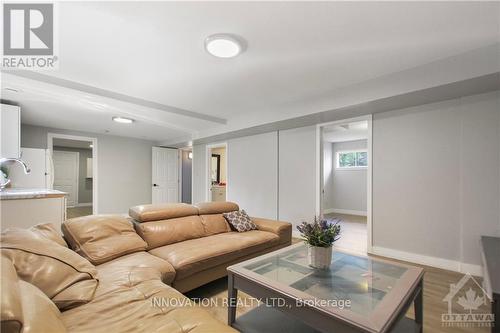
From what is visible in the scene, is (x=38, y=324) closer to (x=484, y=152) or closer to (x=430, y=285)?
(x=430, y=285)

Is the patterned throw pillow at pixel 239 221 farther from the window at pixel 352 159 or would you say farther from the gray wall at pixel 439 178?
the window at pixel 352 159

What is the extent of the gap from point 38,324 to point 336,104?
3.44 meters

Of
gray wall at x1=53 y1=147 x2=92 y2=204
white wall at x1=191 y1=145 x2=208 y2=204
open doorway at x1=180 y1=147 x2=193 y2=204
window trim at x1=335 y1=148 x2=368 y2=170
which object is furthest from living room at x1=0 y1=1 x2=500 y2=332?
gray wall at x1=53 y1=147 x2=92 y2=204

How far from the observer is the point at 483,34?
196 centimetres

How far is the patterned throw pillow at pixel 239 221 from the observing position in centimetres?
305

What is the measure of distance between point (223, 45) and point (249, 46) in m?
0.25

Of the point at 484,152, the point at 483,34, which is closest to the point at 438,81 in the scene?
the point at 483,34

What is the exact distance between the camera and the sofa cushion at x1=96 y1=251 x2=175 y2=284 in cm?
174

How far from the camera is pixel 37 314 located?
0.82m

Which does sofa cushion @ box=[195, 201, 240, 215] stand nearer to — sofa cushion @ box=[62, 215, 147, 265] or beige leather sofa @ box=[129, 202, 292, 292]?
beige leather sofa @ box=[129, 202, 292, 292]

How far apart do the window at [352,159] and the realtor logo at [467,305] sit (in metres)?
4.73

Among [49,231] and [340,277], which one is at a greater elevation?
[49,231]

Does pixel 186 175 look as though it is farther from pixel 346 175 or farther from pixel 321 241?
pixel 321 241

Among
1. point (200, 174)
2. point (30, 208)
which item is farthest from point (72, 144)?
point (30, 208)
